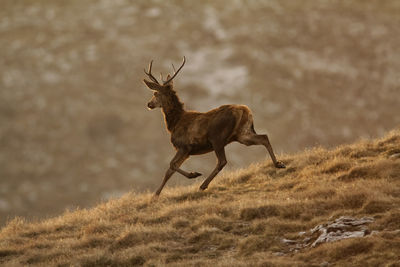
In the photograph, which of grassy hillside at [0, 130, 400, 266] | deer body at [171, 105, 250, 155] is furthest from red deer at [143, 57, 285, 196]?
grassy hillside at [0, 130, 400, 266]

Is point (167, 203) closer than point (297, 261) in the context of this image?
No

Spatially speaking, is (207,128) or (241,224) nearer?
(241,224)

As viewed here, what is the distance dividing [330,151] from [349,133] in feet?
590

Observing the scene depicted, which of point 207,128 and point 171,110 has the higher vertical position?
point 171,110

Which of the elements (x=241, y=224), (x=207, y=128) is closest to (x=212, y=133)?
(x=207, y=128)

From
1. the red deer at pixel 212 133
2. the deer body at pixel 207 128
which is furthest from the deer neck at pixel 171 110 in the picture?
the deer body at pixel 207 128

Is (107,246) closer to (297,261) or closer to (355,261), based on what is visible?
(297,261)

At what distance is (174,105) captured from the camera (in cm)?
1650

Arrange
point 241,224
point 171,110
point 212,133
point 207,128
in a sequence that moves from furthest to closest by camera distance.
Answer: point 171,110
point 207,128
point 212,133
point 241,224

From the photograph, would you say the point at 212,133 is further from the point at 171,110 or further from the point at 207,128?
the point at 171,110

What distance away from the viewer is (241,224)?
12008 millimetres

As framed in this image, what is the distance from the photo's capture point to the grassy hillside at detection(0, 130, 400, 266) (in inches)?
390

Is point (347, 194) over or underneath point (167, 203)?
underneath

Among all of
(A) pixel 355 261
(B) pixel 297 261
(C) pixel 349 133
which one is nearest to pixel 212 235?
(B) pixel 297 261
